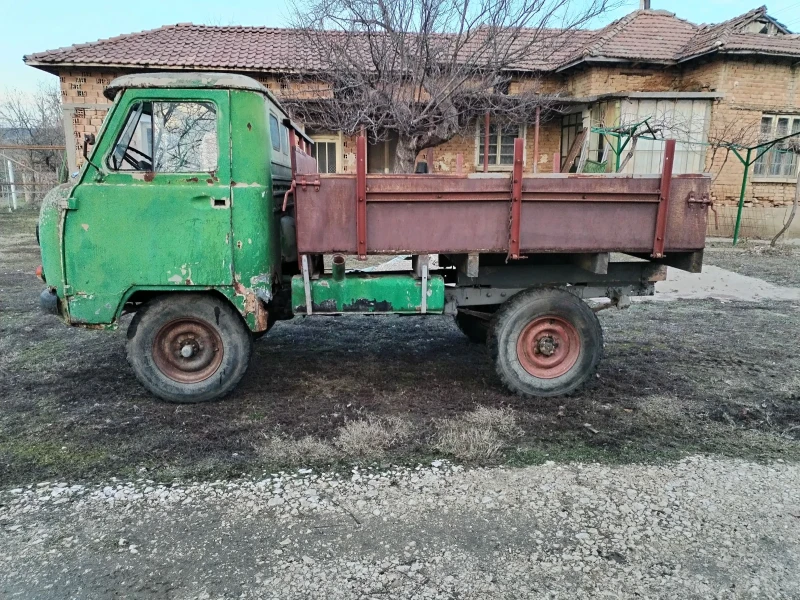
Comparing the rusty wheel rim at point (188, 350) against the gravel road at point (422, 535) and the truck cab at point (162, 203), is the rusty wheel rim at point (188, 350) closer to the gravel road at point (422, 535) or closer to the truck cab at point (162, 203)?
the truck cab at point (162, 203)

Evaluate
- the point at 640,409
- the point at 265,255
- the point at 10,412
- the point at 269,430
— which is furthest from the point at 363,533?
the point at 10,412

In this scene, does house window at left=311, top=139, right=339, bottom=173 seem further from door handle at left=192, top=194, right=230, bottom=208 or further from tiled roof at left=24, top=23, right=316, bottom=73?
door handle at left=192, top=194, right=230, bottom=208

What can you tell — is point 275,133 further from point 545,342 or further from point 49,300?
point 545,342

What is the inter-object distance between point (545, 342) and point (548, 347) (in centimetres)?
5

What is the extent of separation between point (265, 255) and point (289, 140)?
1.60 m

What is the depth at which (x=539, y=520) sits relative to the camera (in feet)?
10.4

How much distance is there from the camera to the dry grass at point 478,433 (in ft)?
12.8

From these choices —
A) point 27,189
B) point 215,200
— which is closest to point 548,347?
point 215,200

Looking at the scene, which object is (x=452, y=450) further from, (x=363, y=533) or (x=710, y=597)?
(x=710, y=597)

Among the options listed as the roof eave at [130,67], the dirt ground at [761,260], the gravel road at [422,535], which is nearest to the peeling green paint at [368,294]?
the gravel road at [422,535]

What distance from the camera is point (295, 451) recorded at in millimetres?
3883

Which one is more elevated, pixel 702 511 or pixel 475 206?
pixel 475 206

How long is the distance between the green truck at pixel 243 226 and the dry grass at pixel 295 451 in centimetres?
89

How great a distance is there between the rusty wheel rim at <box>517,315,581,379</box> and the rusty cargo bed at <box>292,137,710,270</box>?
72 cm
